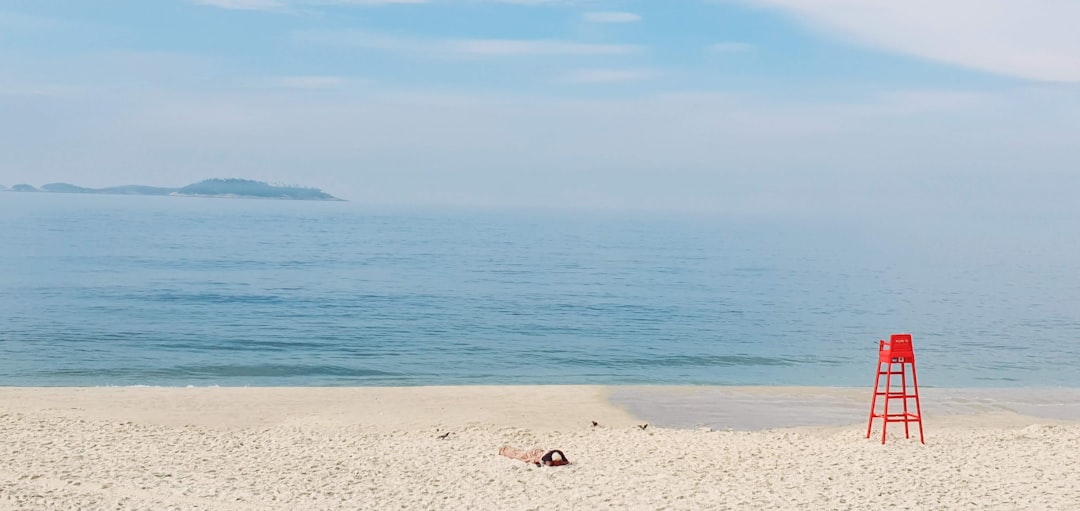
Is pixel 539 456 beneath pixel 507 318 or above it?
above

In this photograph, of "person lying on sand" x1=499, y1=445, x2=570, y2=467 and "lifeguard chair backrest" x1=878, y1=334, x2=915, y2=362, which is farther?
"lifeguard chair backrest" x1=878, y1=334, x2=915, y2=362

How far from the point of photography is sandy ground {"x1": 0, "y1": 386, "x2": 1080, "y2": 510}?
10656 millimetres

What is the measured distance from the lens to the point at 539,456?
1252 centimetres

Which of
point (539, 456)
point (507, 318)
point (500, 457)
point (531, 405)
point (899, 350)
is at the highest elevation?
point (899, 350)

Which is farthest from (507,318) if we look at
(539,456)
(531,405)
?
(539,456)

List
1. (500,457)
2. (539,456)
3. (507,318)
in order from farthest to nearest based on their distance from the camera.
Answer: (507,318) → (500,457) → (539,456)

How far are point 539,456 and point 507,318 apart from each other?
23273 mm

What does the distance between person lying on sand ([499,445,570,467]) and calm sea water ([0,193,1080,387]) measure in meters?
10.8

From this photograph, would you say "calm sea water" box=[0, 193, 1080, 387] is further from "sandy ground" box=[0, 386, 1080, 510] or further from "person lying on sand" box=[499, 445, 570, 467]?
"person lying on sand" box=[499, 445, 570, 467]

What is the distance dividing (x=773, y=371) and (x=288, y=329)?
16991 millimetres

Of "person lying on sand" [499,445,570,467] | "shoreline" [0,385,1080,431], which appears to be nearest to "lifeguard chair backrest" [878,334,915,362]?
"shoreline" [0,385,1080,431]

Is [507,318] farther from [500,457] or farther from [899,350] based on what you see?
[899,350]

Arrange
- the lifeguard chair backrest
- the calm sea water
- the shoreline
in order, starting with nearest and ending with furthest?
the lifeguard chair backrest, the shoreline, the calm sea water

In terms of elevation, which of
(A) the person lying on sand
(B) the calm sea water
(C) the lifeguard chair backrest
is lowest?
(B) the calm sea water
